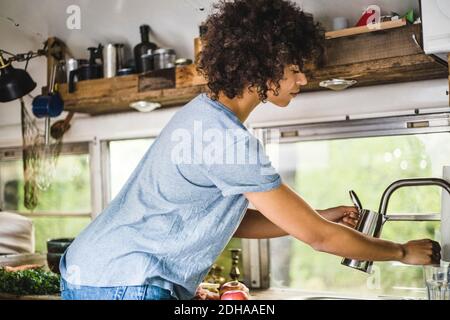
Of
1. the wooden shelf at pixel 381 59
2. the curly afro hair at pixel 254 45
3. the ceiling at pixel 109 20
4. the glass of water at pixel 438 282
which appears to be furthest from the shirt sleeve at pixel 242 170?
the ceiling at pixel 109 20

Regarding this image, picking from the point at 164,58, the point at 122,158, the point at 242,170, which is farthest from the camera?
the point at 122,158

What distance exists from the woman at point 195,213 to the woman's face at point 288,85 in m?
0.04

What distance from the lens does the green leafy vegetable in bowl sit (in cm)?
159

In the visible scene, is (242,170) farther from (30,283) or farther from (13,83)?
(13,83)

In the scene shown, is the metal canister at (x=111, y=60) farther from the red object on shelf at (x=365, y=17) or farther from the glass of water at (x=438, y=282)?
the glass of water at (x=438, y=282)

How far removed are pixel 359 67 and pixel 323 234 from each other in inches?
24.8

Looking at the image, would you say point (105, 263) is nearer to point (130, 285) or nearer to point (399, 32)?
point (130, 285)

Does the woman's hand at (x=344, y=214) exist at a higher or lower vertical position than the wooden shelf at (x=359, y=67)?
lower

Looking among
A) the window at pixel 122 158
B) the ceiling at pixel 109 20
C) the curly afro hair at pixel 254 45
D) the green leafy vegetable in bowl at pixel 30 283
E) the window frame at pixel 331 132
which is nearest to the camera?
the curly afro hair at pixel 254 45

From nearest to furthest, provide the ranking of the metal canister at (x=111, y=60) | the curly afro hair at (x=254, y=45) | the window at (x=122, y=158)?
the curly afro hair at (x=254, y=45)
the metal canister at (x=111, y=60)
the window at (x=122, y=158)

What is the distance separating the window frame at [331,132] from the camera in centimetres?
148

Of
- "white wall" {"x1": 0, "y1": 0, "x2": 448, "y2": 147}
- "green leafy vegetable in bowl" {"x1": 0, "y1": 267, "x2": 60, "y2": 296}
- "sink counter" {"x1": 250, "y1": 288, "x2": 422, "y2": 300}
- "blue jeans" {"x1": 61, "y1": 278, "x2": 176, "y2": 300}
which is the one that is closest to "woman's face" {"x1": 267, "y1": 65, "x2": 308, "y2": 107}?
"blue jeans" {"x1": 61, "y1": 278, "x2": 176, "y2": 300}

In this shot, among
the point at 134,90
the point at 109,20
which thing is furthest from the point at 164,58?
the point at 109,20

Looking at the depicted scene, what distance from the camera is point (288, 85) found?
1.00 meters
